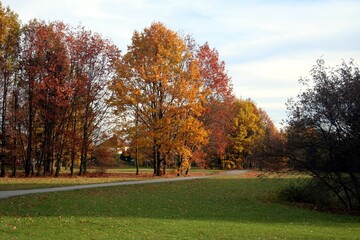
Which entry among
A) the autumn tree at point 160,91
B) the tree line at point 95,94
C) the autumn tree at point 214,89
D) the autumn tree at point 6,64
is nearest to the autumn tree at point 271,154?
the tree line at point 95,94

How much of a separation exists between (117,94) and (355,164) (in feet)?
78.9

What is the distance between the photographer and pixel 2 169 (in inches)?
1427

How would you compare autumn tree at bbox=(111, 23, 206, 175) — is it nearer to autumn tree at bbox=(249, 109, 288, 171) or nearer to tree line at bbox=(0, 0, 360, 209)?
tree line at bbox=(0, 0, 360, 209)

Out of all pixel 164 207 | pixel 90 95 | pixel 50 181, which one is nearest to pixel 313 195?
pixel 164 207

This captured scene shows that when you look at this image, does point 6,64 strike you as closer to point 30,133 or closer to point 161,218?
point 30,133

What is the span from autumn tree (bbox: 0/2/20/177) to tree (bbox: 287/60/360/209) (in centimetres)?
2728

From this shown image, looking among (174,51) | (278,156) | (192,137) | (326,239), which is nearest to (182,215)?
(326,239)

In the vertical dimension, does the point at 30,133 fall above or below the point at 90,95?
below

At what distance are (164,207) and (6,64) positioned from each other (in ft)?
87.1

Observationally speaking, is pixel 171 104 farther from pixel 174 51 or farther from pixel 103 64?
pixel 103 64

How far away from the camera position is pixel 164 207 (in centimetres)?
1716

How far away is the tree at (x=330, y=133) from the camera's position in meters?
18.1

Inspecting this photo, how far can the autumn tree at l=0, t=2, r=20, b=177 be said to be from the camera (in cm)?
3566

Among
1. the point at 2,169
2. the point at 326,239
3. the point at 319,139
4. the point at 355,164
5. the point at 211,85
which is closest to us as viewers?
the point at 326,239
